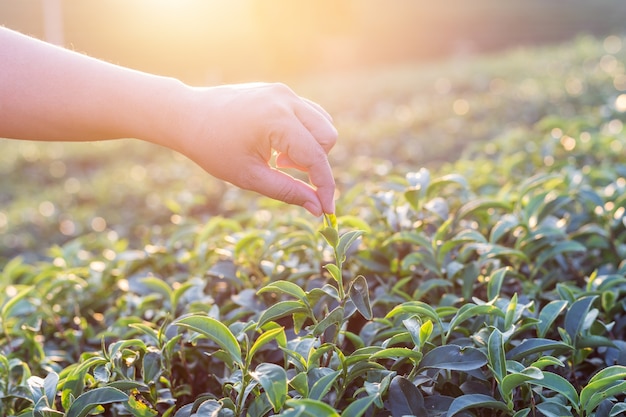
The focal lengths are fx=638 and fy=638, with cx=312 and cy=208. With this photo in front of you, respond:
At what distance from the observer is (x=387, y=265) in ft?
6.24

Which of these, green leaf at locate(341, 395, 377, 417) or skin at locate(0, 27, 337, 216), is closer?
green leaf at locate(341, 395, 377, 417)

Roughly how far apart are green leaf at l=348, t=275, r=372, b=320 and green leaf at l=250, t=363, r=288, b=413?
0.24 meters

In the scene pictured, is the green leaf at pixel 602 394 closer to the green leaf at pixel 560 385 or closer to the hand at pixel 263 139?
the green leaf at pixel 560 385

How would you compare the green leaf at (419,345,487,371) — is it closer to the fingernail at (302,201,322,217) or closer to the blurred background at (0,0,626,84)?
the fingernail at (302,201,322,217)

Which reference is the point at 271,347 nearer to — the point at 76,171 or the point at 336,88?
the point at 76,171

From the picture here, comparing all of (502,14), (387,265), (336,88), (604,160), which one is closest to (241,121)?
(387,265)

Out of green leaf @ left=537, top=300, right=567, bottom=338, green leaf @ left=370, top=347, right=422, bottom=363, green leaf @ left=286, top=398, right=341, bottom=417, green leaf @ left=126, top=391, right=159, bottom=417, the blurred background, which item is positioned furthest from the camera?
the blurred background

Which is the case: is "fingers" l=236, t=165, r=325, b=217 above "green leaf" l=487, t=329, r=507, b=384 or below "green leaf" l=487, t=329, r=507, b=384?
above

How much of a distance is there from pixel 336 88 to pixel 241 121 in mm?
9641

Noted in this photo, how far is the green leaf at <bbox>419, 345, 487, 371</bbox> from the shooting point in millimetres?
1294

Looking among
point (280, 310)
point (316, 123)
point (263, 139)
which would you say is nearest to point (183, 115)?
point (263, 139)

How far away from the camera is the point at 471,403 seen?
1.24 metres

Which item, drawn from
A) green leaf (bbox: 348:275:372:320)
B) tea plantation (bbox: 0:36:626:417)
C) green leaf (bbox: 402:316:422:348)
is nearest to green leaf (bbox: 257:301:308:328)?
tea plantation (bbox: 0:36:626:417)

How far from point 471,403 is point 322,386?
293 mm
